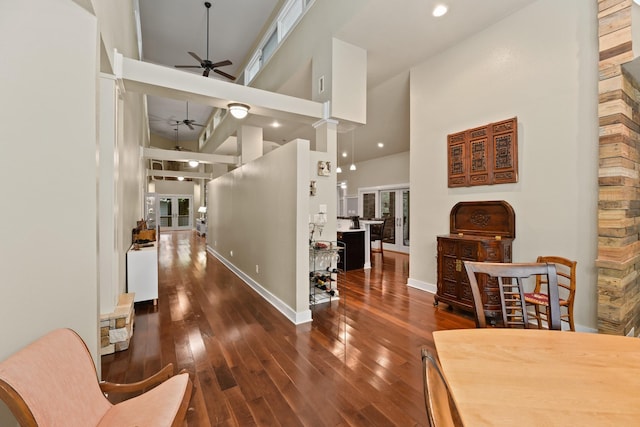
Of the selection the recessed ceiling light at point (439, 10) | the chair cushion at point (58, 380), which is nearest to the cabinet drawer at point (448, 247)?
the recessed ceiling light at point (439, 10)

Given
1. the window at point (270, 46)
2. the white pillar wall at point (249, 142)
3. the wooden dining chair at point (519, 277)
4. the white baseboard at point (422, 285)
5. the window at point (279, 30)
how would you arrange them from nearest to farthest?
the wooden dining chair at point (519, 277) → the white baseboard at point (422, 285) → the window at point (279, 30) → the window at point (270, 46) → the white pillar wall at point (249, 142)

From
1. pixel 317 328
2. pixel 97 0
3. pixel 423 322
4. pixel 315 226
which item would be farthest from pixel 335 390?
pixel 97 0

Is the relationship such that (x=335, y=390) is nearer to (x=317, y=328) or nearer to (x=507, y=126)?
(x=317, y=328)

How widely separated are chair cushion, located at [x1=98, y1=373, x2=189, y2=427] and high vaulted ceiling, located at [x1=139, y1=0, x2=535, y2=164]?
13.2 ft

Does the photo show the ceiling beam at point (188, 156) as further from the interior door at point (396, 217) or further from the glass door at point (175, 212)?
the glass door at point (175, 212)

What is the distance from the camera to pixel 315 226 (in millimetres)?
4039

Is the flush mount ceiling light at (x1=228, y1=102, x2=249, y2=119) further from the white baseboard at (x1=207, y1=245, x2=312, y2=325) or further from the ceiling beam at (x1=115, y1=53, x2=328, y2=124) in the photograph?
the white baseboard at (x1=207, y1=245, x2=312, y2=325)

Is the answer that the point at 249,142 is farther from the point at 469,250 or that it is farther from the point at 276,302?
the point at 469,250

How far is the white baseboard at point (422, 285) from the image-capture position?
13.9ft

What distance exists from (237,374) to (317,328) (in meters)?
1.12

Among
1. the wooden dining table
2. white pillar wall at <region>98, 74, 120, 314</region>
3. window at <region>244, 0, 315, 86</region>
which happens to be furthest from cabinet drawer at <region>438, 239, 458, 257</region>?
window at <region>244, 0, 315, 86</region>

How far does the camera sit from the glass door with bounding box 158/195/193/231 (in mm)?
15258

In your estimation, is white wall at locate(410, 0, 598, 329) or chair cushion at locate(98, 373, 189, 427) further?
white wall at locate(410, 0, 598, 329)

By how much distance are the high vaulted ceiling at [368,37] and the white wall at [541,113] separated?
0.35m
